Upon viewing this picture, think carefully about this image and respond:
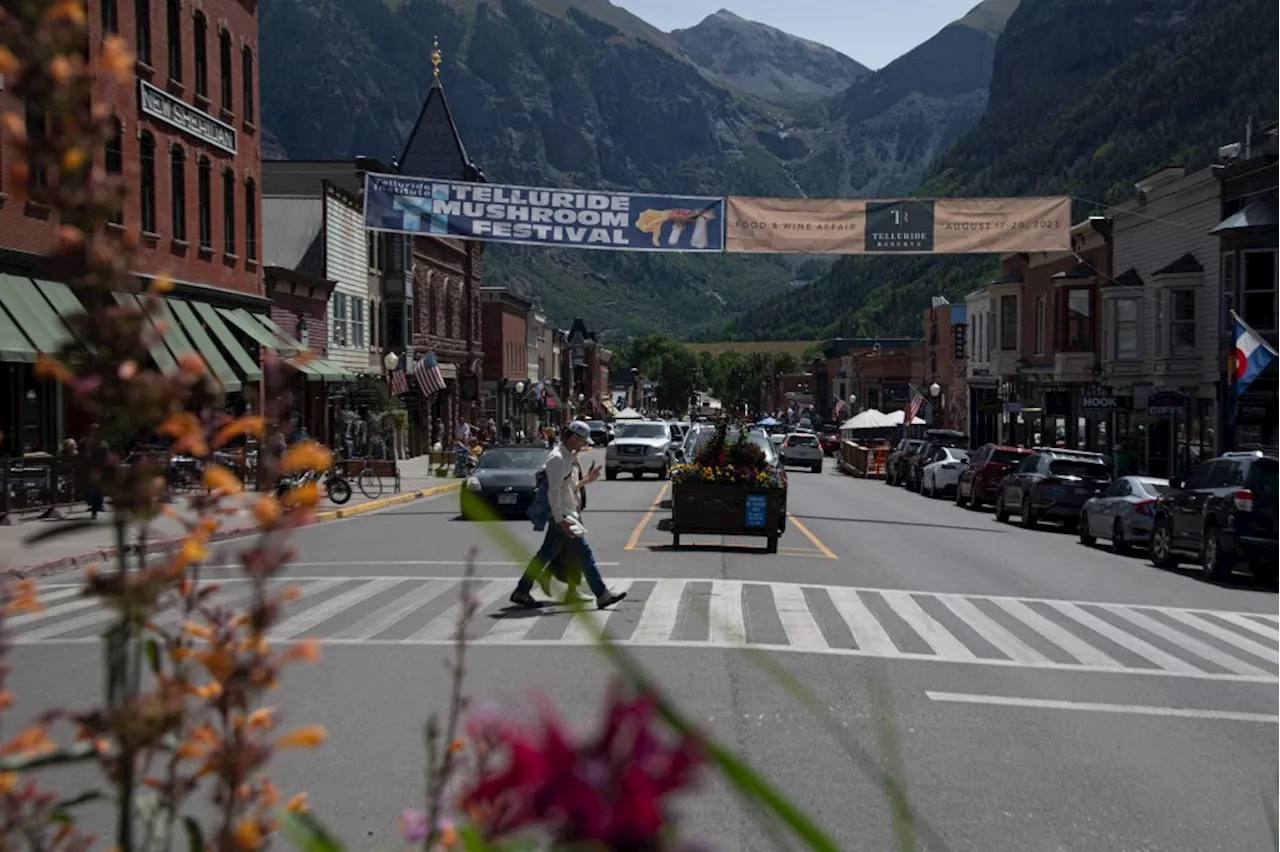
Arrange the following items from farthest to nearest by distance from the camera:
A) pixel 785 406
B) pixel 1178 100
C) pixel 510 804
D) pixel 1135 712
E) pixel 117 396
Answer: pixel 785 406, pixel 1178 100, pixel 1135 712, pixel 117 396, pixel 510 804

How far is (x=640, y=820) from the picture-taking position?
1.27m

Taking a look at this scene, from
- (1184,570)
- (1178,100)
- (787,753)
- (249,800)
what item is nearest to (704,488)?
(1184,570)

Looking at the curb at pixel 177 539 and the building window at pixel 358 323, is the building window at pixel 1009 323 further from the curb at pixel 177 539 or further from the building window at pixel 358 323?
the curb at pixel 177 539

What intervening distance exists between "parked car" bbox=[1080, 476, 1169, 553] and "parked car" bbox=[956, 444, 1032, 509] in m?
8.62

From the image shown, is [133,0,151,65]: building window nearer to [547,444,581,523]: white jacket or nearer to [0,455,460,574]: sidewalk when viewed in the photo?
[0,455,460,574]: sidewalk

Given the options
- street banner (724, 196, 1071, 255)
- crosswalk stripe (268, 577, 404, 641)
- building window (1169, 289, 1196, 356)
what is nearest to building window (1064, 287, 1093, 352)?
building window (1169, 289, 1196, 356)

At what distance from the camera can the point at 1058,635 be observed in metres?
13.6

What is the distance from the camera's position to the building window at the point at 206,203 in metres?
35.1

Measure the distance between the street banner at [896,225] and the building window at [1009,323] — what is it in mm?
26337

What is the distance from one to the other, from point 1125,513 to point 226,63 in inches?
1009

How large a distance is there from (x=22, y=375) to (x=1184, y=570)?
21.8 metres

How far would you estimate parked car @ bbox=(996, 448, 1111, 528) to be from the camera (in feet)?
98.7

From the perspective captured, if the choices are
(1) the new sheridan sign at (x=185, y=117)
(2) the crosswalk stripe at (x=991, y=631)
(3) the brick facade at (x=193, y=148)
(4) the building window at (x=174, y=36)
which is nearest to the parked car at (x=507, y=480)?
(3) the brick facade at (x=193, y=148)

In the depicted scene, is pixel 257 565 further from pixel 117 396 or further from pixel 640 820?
pixel 640 820
